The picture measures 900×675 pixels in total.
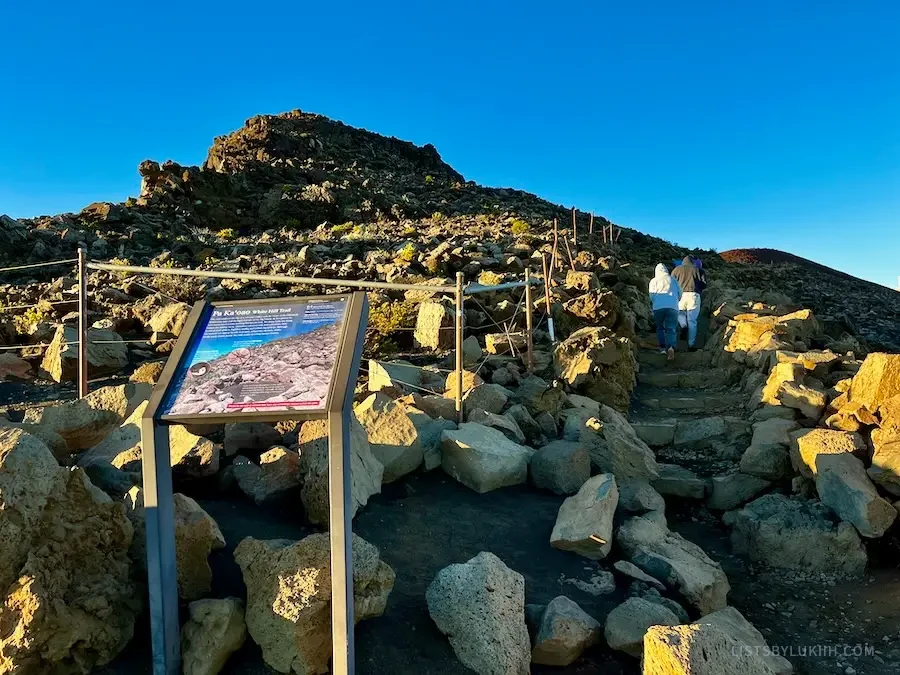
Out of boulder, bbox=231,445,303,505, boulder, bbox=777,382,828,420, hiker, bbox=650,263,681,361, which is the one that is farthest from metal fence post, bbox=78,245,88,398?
hiker, bbox=650,263,681,361

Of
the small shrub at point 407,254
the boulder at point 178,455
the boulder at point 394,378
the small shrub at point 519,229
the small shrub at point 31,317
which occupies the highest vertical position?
the small shrub at point 519,229

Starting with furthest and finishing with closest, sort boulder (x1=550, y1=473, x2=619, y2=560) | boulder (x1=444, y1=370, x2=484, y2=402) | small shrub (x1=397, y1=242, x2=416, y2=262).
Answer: small shrub (x1=397, y1=242, x2=416, y2=262)
boulder (x1=444, y1=370, x2=484, y2=402)
boulder (x1=550, y1=473, x2=619, y2=560)

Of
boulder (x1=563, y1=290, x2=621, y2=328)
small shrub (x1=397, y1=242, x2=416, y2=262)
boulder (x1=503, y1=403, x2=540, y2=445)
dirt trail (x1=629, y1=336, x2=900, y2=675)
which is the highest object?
small shrub (x1=397, y1=242, x2=416, y2=262)

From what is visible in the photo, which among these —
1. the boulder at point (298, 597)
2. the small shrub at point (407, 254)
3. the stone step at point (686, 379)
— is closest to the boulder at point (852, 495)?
the boulder at point (298, 597)

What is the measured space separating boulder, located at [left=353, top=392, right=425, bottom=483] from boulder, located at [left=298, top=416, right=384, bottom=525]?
0.13 meters

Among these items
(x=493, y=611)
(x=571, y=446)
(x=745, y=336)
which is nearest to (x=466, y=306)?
(x=745, y=336)

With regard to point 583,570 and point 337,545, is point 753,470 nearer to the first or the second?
point 583,570

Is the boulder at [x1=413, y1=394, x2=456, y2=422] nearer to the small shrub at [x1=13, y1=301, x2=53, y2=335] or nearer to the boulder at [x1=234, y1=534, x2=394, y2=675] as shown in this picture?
the boulder at [x1=234, y1=534, x2=394, y2=675]

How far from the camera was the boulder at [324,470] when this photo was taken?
3689 mm

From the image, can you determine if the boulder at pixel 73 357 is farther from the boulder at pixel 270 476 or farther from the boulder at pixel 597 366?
the boulder at pixel 597 366

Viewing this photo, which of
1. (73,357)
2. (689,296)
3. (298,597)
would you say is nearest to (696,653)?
(298,597)

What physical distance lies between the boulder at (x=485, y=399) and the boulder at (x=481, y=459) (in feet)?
2.59

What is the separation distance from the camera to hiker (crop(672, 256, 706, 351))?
11.6 meters

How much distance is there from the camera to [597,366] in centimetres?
792
